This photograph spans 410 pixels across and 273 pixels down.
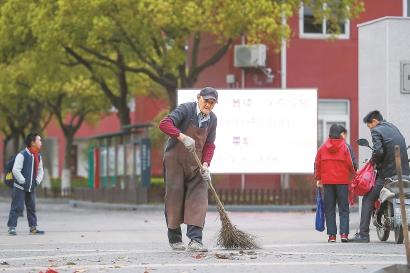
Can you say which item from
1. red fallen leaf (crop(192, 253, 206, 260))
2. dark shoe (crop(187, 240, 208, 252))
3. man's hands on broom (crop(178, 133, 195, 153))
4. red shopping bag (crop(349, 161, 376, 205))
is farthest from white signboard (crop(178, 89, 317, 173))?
red fallen leaf (crop(192, 253, 206, 260))

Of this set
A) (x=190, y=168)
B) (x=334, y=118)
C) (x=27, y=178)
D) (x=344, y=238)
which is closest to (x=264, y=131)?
(x=334, y=118)

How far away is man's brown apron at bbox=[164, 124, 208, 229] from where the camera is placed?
1323 cm

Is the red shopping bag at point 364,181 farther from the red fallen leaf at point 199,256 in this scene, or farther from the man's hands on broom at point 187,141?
the red fallen leaf at point 199,256

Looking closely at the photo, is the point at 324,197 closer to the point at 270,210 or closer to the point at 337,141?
the point at 337,141

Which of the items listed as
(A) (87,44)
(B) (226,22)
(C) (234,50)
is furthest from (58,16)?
(C) (234,50)

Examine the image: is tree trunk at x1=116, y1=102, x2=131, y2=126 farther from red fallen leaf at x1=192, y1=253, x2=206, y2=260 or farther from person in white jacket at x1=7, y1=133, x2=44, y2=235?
red fallen leaf at x1=192, y1=253, x2=206, y2=260

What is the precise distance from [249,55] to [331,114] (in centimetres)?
366

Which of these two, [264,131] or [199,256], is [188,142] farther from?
[264,131]

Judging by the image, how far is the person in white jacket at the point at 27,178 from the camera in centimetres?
1909

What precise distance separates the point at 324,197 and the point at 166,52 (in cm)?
1761

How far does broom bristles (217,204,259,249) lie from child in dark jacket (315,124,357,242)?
109 inches

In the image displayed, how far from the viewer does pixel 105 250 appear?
14172 mm

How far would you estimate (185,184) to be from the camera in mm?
13375

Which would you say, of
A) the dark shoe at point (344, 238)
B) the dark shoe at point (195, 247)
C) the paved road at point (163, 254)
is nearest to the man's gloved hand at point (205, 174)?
the dark shoe at point (195, 247)
